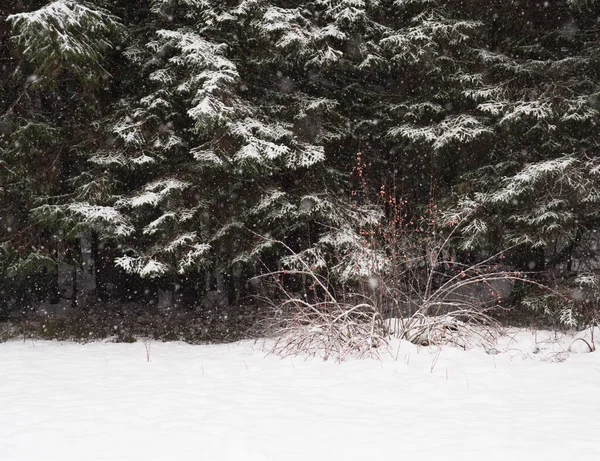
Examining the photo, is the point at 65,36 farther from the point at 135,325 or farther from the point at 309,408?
the point at 309,408

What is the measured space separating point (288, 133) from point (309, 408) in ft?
20.0

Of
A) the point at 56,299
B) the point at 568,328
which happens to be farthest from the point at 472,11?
the point at 56,299

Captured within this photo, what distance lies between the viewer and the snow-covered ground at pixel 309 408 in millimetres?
3406

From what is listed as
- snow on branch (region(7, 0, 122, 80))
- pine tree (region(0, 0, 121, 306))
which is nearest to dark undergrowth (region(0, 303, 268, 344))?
pine tree (region(0, 0, 121, 306))

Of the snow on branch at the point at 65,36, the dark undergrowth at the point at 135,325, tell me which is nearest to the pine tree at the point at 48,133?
the snow on branch at the point at 65,36

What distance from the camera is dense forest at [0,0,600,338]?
9.00 metres

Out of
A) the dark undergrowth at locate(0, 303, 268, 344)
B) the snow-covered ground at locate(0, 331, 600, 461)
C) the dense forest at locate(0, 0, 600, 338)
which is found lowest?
the snow-covered ground at locate(0, 331, 600, 461)

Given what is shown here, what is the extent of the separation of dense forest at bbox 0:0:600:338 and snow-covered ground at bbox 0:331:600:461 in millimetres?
2863

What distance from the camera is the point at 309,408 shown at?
4.32m

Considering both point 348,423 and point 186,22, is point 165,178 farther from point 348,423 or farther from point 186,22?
point 348,423

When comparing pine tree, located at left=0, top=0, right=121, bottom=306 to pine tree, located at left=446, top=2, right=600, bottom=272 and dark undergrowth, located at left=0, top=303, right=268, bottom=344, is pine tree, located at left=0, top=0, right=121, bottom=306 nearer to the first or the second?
dark undergrowth, located at left=0, top=303, right=268, bottom=344

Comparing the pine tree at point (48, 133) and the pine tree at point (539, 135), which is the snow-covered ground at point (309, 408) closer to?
the pine tree at point (539, 135)

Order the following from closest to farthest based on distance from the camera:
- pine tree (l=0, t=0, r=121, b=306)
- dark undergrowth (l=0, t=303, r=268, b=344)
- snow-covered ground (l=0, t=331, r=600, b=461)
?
snow-covered ground (l=0, t=331, r=600, b=461) < pine tree (l=0, t=0, r=121, b=306) < dark undergrowth (l=0, t=303, r=268, b=344)

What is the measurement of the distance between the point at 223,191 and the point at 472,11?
6.51 meters
